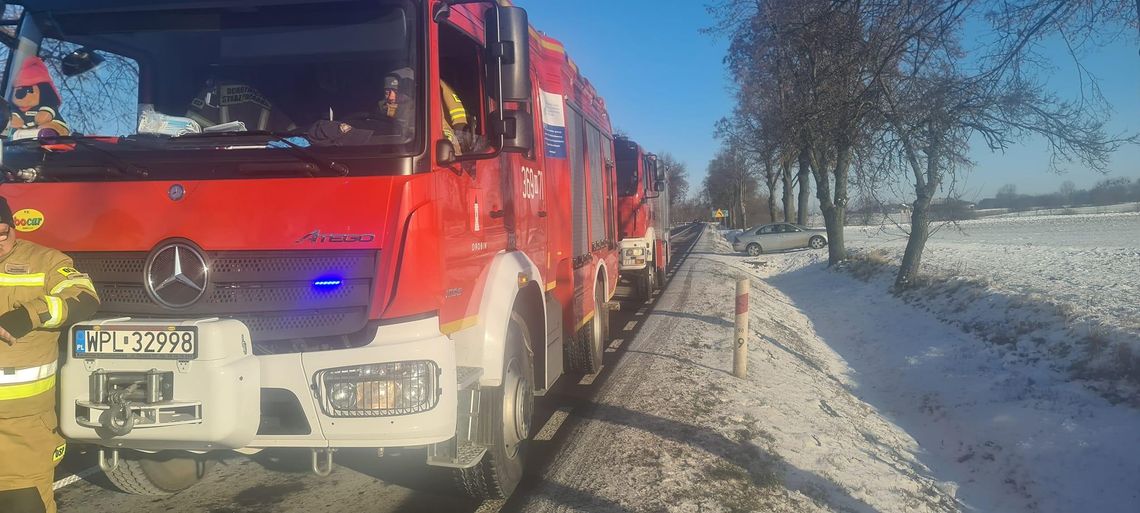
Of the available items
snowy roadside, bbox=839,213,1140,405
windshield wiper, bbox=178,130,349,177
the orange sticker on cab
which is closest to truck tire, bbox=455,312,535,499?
windshield wiper, bbox=178,130,349,177

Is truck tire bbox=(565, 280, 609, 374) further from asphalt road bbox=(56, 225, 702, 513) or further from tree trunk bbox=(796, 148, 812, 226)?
tree trunk bbox=(796, 148, 812, 226)

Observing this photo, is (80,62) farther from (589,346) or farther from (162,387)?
(589,346)

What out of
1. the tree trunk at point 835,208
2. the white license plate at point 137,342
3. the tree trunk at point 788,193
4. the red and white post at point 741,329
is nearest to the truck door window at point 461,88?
the white license plate at point 137,342

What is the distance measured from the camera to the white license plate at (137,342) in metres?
2.61

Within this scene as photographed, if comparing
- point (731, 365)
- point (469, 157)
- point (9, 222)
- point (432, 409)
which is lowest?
point (731, 365)

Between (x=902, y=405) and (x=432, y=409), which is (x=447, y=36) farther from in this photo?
(x=902, y=405)

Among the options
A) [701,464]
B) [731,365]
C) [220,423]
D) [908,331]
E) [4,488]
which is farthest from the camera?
[908,331]

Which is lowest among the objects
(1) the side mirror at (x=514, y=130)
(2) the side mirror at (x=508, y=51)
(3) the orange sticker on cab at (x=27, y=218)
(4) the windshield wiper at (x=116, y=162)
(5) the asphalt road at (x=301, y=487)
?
(5) the asphalt road at (x=301, y=487)

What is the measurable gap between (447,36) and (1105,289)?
10.1 meters

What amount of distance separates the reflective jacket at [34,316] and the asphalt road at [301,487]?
3.27 ft

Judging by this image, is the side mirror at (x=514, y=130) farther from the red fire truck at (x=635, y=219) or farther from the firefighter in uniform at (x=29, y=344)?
the red fire truck at (x=635, y=219)

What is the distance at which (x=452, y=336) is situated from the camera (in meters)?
3.13

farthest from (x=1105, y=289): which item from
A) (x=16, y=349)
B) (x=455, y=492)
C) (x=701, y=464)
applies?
(x=16, y=349)

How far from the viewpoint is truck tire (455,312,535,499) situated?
3.71 metres
